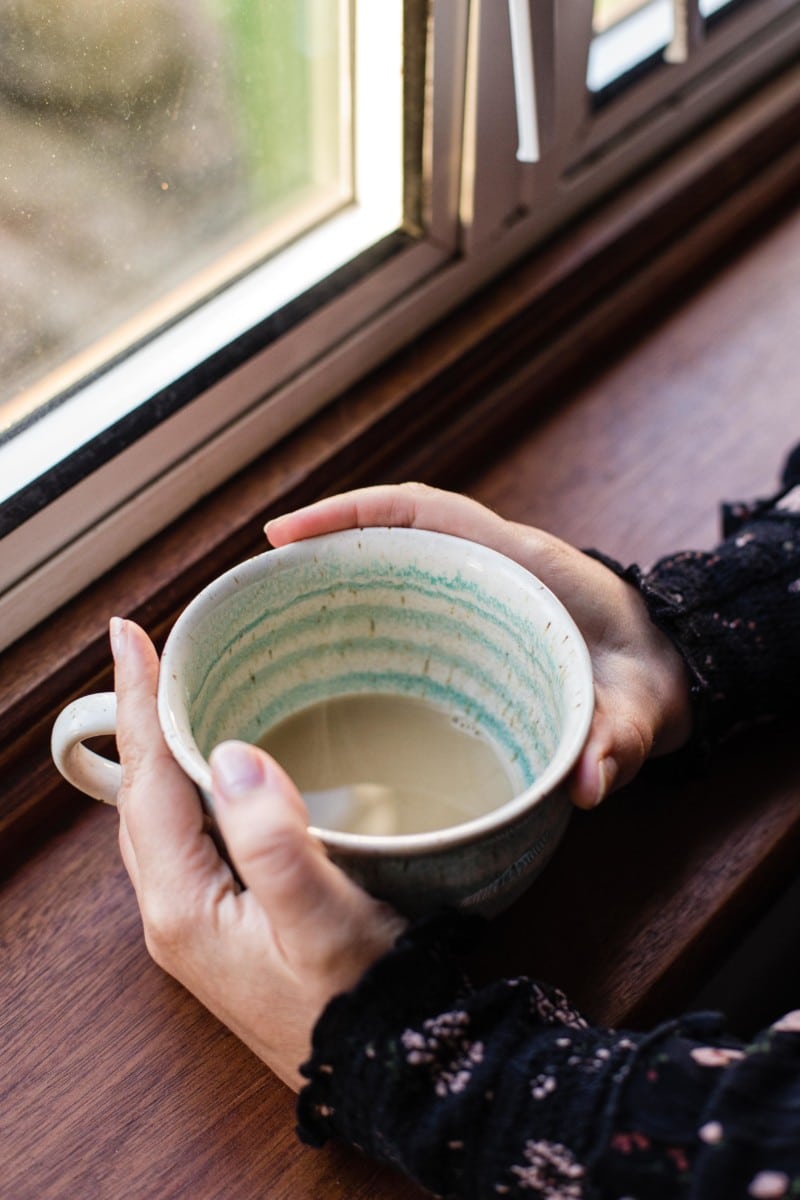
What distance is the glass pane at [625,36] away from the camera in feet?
2.83

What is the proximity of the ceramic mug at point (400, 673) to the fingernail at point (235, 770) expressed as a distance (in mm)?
15

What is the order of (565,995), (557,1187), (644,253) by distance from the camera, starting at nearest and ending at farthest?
(557,1187)
(565,995)
(644,253)

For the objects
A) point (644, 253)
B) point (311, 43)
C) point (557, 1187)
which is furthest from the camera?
point (644, 253)

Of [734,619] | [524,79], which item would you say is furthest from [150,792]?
[524,79]

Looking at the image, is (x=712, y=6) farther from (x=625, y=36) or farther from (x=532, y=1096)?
(x=532, y=1096)

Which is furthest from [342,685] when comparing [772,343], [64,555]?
[772,343]

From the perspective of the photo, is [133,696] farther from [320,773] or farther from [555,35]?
[555,35]

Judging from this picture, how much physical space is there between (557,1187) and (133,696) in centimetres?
26

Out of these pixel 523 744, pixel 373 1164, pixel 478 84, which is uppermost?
pixel 478 84

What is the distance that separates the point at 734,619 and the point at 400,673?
0.18 m

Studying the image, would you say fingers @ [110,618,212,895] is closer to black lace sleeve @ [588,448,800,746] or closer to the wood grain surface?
the wood grain surface

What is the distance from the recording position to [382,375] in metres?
0.79

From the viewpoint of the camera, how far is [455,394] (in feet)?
2.60

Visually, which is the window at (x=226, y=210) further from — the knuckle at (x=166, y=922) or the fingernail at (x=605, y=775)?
the fingernail at (x=605, y=775)
